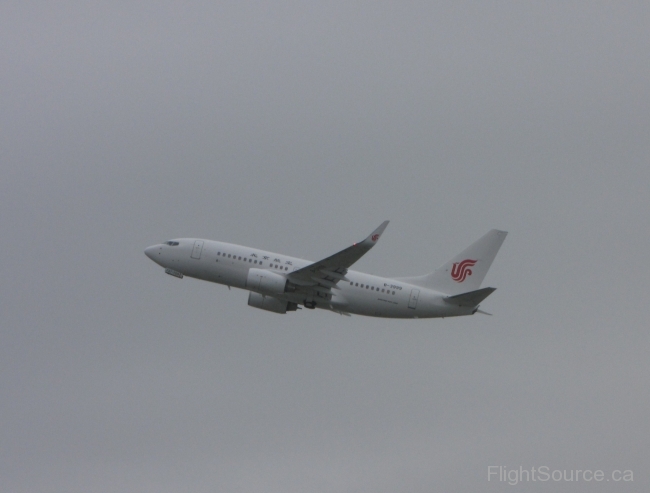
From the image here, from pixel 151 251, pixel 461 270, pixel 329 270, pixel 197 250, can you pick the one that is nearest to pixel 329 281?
pixel 329 270

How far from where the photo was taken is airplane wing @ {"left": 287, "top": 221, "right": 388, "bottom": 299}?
5059 cm

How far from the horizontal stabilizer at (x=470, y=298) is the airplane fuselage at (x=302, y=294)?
358 millimetres

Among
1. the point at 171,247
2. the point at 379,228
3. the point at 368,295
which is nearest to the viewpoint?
the point at 379,228

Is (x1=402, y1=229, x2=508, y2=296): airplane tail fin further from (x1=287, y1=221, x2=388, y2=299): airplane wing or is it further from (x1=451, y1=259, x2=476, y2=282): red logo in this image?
(x1=287, y1=221, x2=388, y2=299): airplane wing

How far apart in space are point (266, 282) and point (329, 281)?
4.16m

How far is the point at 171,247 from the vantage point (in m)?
58.2

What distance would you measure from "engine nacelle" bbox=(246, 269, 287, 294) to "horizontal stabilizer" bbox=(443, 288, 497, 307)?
35.9 feet

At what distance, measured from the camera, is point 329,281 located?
5422cm

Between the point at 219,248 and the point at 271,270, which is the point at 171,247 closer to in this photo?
the point at 219,248

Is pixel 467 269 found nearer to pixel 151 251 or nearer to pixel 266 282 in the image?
pixel 266 282

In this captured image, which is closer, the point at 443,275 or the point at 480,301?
the point at 480,301

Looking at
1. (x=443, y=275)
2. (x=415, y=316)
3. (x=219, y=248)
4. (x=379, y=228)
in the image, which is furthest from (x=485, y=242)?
(x=219, y=248)

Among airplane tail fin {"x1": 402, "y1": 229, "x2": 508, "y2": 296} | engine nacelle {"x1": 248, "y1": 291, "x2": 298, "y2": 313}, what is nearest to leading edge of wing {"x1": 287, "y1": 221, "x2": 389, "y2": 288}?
engine nacelle {"x1": 248, "y1": 291, "x2": 298, "y2": 313}

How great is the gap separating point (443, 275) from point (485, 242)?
434cm
